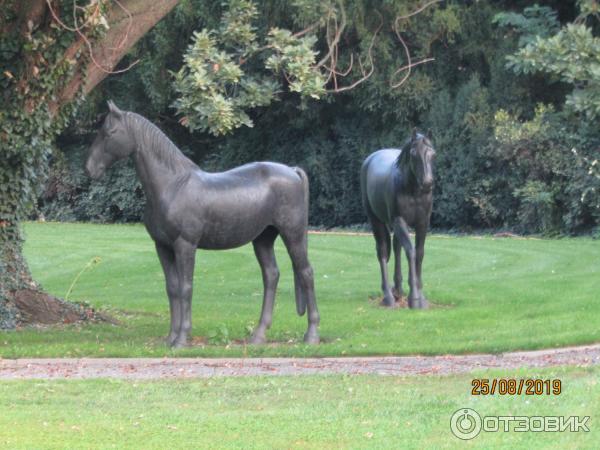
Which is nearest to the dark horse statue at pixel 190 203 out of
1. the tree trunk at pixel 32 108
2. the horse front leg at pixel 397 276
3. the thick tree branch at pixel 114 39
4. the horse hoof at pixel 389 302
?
the tree trunk at pixel 32 108

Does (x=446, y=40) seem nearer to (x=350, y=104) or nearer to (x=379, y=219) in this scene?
(x=350, y=104)

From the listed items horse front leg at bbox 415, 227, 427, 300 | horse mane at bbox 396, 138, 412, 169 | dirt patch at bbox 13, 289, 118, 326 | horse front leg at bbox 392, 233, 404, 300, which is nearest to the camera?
dirt patch at bbox 13, 289, 118, 326

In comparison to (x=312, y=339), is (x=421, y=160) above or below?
above

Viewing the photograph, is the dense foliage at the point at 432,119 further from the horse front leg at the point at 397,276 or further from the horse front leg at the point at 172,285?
the horse front leg at the point at 172,285

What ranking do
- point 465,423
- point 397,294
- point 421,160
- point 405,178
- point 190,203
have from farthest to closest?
point 397,294 < point 405,178 < point 421,160 < point 190,203 < point 465,423

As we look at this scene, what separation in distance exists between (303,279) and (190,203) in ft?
5.52

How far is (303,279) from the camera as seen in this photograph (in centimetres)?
1365

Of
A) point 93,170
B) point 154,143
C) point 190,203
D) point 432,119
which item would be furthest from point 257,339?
point 432,119

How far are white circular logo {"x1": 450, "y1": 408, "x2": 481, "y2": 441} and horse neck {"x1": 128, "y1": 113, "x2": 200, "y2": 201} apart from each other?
518 cm

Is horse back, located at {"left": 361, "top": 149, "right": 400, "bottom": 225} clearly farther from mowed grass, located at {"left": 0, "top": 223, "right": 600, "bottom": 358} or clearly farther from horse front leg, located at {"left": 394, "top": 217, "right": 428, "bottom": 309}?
mowed grass, located at {"left": 0, "top": 223, "right": 600, "bottom": 358}

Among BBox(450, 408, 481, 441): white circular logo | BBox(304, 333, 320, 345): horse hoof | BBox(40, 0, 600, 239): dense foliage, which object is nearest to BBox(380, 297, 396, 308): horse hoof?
BBox(304, 333, 320, 345): horse hoof

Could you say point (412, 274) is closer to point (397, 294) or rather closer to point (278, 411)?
point (397, 294)
